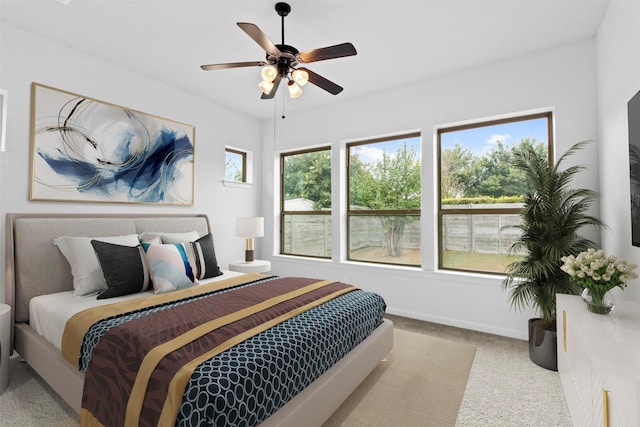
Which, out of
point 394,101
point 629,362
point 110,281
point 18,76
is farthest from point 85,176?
point 629,362

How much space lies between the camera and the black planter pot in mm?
2462

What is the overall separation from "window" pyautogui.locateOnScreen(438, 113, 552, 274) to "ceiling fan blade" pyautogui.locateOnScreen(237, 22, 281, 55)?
7.75 feet

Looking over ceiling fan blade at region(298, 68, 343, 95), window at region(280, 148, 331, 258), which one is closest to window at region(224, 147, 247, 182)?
window at region(280, 148, 331, 258)

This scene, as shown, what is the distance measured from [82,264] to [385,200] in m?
3.27

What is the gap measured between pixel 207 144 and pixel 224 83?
87 cm

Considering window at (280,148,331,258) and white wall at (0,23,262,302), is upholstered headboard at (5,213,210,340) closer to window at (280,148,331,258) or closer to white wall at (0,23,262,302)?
white wall at (0,23,262,302)

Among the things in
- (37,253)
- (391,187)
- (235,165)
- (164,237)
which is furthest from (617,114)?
(37,253)

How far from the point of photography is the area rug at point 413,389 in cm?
192

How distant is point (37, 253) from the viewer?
258 cm

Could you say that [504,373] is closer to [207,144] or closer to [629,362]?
[629,362]

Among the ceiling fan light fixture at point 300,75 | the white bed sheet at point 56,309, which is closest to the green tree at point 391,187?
the ceiling fan light fixture at point 300,75

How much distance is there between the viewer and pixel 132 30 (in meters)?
2.68

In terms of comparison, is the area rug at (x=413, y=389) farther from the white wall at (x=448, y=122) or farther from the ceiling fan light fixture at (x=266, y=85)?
the ceiling fan light fixture at (x=266, y=85)

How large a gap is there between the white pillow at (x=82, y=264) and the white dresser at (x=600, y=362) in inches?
123
